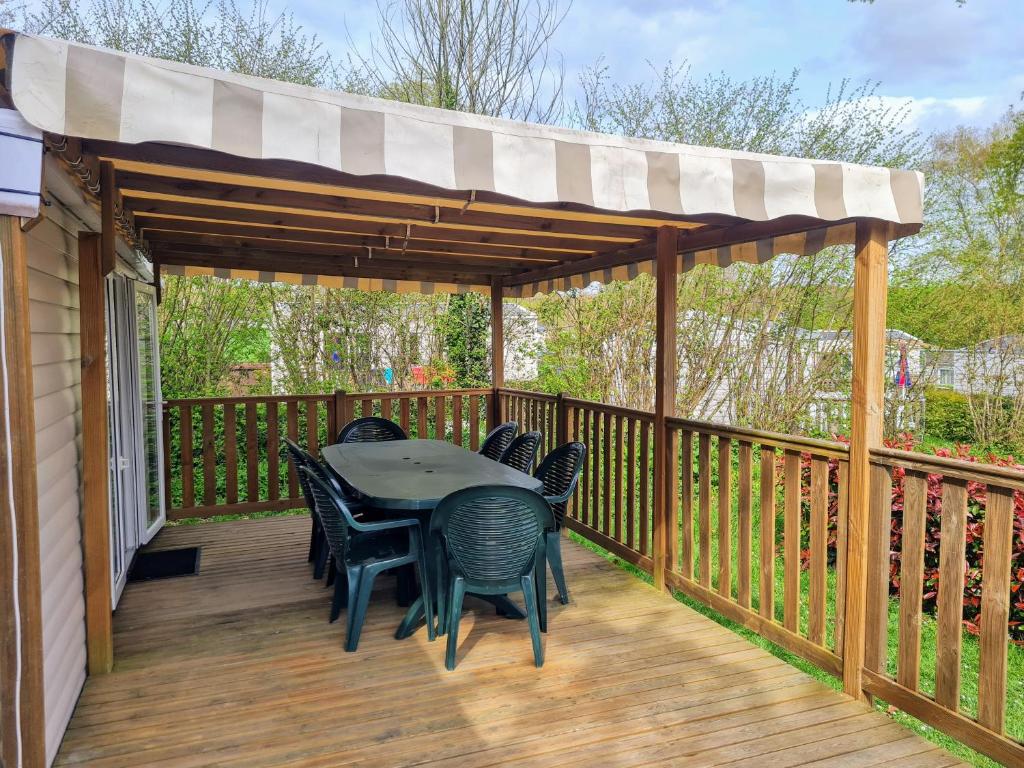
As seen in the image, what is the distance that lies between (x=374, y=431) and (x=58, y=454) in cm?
276

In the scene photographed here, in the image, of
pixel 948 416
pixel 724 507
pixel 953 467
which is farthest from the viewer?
pixel 948 416

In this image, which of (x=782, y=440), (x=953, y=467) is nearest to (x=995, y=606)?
(x=953, y=467)

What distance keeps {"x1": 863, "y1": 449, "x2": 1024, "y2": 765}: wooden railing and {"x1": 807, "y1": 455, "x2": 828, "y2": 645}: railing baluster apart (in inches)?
8.1

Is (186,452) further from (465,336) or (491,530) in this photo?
(465,336)

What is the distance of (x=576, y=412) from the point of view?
16.1 ft

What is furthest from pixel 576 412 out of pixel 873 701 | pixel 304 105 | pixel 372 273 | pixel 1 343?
pixel 1 343

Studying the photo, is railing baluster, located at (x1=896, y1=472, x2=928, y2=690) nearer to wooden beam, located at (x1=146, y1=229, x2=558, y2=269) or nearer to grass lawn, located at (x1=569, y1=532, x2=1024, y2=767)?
grass lawn, located at (x1=569, y1=532, x2=1024, y2=767)

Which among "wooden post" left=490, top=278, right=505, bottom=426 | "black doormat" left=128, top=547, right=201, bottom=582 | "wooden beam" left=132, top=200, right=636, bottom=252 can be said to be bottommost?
"black doormat" left=128, top=547, right=201, bottom=582

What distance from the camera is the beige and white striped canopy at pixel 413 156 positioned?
1.67 metres

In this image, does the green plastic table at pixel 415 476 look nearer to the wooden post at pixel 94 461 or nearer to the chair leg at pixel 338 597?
the chair leg at pixel 338 597

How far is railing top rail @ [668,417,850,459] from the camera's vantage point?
272cm

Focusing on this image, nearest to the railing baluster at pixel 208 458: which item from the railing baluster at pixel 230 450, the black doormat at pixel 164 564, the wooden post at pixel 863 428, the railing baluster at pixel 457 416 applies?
the railing baluster at pixel 230 450

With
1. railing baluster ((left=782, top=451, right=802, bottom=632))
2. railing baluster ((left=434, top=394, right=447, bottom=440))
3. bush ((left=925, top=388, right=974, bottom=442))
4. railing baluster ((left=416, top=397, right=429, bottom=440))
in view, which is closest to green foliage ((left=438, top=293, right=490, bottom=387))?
railing baluster ((left=434, top=394, right=447, bottom=440))

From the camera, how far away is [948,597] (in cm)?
225
